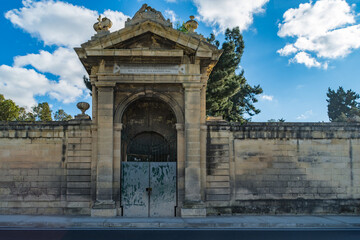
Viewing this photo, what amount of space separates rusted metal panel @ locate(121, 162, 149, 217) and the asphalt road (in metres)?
2.32

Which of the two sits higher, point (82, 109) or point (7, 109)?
point (7, 109)

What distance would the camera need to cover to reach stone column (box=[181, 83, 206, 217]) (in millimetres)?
11852

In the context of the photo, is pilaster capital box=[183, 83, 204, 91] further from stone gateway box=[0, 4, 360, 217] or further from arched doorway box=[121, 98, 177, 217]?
arched doorway box=[121, 98, 177, 217]

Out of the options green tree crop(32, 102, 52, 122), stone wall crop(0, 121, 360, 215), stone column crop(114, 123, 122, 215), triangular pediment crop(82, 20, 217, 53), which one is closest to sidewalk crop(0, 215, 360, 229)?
stone column crop(114, 123, 122, 215)

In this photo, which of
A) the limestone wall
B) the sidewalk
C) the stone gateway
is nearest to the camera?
the sidewalk

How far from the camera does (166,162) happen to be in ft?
41.6

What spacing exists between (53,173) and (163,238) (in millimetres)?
6044

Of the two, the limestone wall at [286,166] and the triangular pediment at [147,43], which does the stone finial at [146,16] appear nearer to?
the triangular pediment at [147,43]

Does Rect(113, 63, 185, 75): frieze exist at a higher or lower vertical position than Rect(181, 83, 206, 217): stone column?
higher

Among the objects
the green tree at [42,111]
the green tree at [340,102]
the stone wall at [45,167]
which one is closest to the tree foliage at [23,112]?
the green tree at [42,111]

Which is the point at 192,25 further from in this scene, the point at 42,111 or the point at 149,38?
the point at 42,111

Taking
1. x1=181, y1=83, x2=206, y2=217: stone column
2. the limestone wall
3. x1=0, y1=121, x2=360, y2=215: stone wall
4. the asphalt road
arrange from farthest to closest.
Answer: the limestone wall < x1=0, y1=121, x2=360, y2=215: stone wall < x1=181, y1=83, x2=206, y2=217: stone column < the asphalt road

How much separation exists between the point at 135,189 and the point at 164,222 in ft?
7.48

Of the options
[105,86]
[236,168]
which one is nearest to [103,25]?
[105,86]
